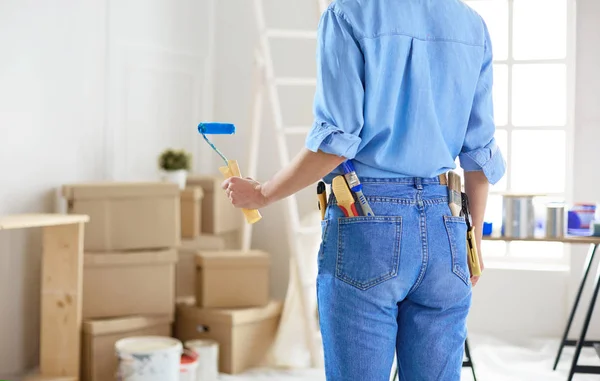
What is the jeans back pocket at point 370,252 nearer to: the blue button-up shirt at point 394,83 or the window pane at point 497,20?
the blue button-up shirt at point 394,83

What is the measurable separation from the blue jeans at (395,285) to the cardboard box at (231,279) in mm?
2402

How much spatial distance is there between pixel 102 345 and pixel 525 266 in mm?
2576

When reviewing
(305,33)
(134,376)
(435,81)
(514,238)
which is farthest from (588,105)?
(435,81)

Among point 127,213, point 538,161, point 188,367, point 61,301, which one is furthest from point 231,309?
point 538,161

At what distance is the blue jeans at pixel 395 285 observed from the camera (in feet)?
4.44

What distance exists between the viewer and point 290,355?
3914 millimetres

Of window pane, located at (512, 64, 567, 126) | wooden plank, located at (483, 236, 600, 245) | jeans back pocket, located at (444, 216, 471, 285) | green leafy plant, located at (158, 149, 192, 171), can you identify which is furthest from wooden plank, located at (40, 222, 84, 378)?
window pane, located at (512, 64, 567, 126)

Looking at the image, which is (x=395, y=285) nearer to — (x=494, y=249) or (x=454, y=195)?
(x=454, y=195)

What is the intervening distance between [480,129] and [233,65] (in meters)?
3.41

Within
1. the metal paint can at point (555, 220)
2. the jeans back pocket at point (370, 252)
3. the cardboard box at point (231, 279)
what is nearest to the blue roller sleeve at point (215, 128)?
the jeans back pocket at point (370, 252)

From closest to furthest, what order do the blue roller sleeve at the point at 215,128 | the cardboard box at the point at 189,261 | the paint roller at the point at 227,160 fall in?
the paint roller at the point at 227,160 < the blue roller sleeve at the point at 215,128 < the cardboard box at the point at 189,261

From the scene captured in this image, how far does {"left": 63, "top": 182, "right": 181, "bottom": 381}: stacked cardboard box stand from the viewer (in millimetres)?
3387

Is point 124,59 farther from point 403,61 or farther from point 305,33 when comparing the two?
point 403,61

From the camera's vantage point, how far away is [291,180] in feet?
4.61
